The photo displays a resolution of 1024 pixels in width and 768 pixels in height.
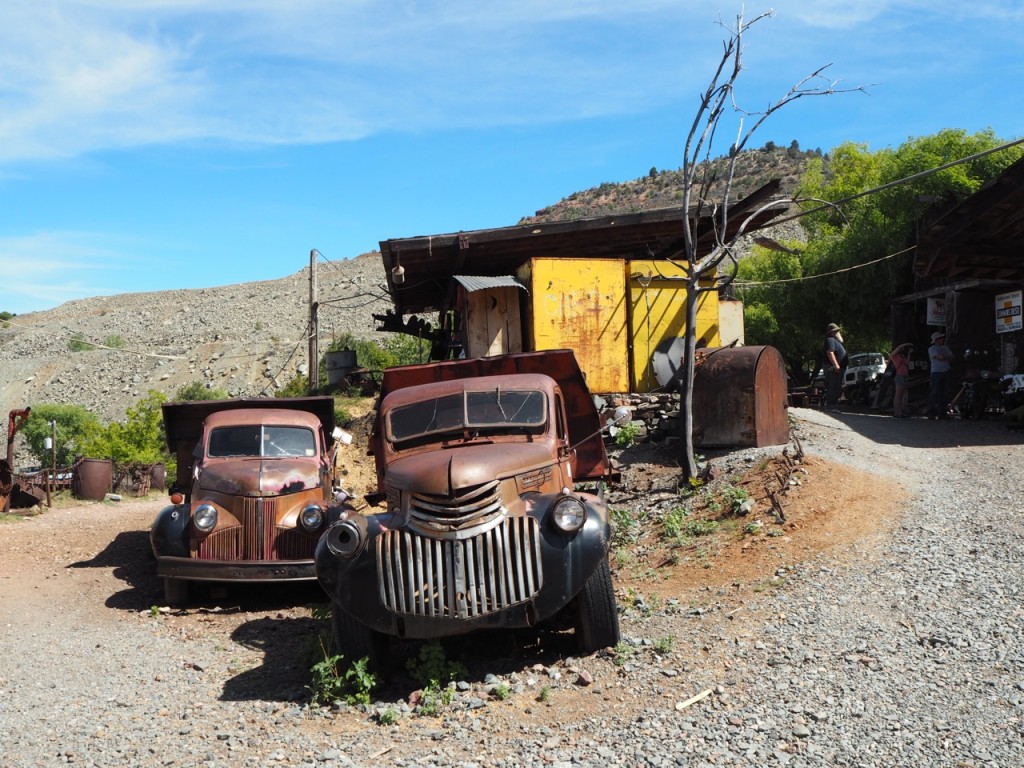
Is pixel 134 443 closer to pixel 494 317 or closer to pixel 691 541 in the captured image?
pixel 494 317

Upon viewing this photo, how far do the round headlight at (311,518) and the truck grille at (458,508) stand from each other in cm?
337

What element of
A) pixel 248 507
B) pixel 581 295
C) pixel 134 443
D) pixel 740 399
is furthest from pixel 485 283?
pixel 134 443

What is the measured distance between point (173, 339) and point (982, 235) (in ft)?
158

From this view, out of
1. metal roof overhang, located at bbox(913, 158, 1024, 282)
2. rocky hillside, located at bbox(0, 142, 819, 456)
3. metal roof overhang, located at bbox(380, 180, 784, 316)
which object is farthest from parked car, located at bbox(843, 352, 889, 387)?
rocky hillside, located at bbox(0, 142, 819, 456)

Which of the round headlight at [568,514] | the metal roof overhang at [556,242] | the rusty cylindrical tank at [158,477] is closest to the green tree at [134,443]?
the rusty cylindrical tank at [158,477]

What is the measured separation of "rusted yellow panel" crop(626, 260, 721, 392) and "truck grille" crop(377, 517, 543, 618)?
1020 cm

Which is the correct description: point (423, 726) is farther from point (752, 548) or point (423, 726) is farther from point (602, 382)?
point (602, 382)

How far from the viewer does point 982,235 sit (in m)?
16.0

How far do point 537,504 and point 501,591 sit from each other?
0.69m

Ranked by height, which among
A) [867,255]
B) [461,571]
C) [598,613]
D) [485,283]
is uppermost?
[867,255]

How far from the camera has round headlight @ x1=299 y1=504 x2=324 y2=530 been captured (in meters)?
9.53

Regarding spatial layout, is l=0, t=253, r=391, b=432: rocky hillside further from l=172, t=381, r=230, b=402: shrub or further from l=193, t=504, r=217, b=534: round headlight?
l=193, t=504, r=217, b=534: round headlight

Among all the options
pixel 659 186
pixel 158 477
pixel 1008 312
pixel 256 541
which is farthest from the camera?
pixel 659 186

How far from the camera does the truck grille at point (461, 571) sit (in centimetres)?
610
